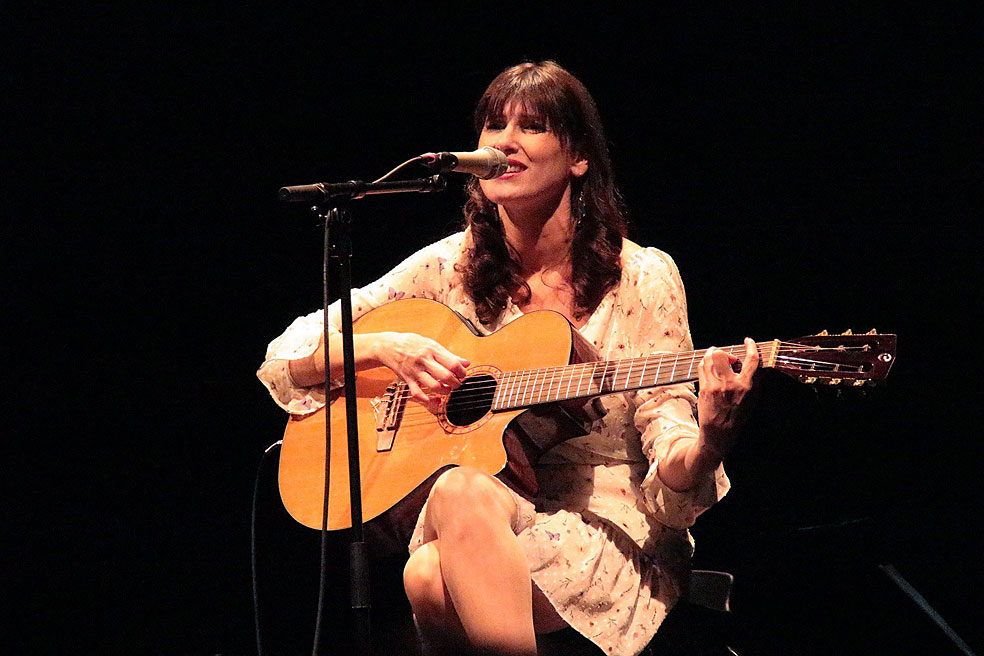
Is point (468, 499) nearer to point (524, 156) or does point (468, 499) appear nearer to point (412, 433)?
point (412, 433)

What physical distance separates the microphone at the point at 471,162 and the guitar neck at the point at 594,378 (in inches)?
18.7

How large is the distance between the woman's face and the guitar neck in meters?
0.50

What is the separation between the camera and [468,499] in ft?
6.95

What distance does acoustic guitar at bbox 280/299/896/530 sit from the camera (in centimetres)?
232

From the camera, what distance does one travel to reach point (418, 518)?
2477mm

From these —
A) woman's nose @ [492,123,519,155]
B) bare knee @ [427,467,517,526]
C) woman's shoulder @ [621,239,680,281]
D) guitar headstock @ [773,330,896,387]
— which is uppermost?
woman's nose @ [492,123,519,155]

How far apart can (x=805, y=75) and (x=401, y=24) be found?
1300 millimetres

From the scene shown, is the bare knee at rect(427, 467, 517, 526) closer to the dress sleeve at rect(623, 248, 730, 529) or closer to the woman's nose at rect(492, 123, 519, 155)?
the dress sleeve at rect(623, 248, 730, 529)

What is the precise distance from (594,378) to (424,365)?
1.45 feet

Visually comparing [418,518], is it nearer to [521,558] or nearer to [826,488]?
[521,558]

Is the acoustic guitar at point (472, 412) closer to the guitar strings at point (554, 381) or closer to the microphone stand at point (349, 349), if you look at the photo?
the guitar strings at point (554, 381)

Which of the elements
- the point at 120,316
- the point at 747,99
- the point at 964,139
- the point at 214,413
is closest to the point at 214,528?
the point at 214,413

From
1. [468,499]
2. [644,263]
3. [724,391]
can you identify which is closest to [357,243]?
[644,263]

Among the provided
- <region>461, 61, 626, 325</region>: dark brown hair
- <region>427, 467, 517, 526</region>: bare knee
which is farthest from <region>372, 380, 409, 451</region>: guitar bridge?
<region>427, 467, 517, 526</region>: bare knee
